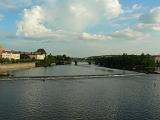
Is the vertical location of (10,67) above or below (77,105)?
above

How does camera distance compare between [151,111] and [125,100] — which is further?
[125,100]

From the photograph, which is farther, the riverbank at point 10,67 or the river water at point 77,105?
the riverbank at point 10,67

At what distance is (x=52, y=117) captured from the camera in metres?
24.1

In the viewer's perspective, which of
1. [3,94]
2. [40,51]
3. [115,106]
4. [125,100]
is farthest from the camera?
[40,51]

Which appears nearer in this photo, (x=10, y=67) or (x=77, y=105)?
(x=77, y=105)

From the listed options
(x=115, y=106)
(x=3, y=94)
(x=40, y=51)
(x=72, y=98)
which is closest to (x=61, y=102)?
(x=72, y=98)

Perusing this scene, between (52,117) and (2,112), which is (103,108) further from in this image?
(2,112)

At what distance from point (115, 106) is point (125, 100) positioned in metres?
3.56

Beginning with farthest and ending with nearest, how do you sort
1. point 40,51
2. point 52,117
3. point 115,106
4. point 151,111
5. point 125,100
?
1. point 40,51
2. point 125,100
3. point 115,106
4. point 151,111
5. point 52,117

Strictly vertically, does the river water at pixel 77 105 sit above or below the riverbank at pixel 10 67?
below

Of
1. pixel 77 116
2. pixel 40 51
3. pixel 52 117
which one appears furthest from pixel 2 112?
pixel 40 51

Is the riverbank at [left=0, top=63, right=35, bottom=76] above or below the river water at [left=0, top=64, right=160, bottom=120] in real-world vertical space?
above

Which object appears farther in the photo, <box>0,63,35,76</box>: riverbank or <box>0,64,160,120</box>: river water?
<box>0,63,35,76</box>: riverbank

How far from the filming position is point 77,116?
80.0 feet
